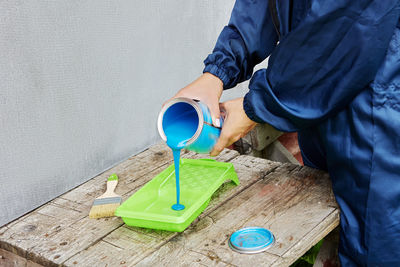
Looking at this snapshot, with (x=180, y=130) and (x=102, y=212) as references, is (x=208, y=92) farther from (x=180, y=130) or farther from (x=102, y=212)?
(x=102, y=212)

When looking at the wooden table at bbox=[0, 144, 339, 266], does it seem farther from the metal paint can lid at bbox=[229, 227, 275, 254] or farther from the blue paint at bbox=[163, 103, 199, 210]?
the blue paint at bbox=[163, 103, 199, 210]

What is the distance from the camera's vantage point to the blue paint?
4.54ft

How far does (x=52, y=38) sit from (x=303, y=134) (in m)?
0.95

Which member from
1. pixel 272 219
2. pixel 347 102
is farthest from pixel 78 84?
pixel 347 102

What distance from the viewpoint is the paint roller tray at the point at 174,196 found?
1.33 meters

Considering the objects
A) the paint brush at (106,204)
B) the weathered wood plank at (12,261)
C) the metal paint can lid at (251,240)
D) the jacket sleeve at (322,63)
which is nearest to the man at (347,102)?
the jacket sleeve at (322,63)

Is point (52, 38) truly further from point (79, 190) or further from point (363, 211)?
point (363, 211)

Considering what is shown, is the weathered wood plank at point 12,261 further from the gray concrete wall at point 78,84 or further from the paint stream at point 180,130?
Result: the paint stream at point 180,130

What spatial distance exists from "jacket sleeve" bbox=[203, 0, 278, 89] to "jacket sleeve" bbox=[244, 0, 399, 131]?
0.82 ft

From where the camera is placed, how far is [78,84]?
1.71m

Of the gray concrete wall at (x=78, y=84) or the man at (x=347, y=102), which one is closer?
the man at (x=347, y=102)

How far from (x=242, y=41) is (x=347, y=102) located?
20.4 inches

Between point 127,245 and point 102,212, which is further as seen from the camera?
point 102,212

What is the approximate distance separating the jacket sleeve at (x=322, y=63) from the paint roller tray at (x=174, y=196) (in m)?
0.30
